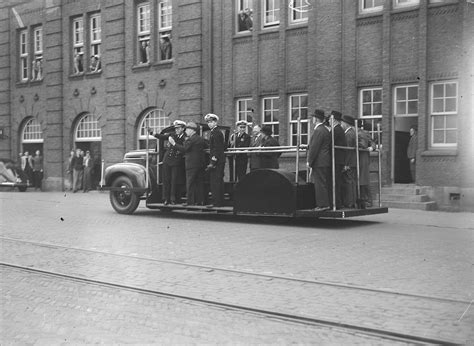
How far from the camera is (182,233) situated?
11.3 meters

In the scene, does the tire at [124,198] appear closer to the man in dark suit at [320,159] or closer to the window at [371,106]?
the man in dark suit at [320,159]

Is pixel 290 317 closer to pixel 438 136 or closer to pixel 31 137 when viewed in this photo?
pixel 438 136

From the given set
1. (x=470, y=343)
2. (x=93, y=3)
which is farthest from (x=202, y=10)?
(x=470, y=343)

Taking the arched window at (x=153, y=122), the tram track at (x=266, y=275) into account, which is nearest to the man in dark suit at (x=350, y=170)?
the tram track at (x=266, y=275)

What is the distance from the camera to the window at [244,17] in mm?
20837

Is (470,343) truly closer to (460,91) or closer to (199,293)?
(199,293)

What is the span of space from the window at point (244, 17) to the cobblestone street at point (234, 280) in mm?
10207

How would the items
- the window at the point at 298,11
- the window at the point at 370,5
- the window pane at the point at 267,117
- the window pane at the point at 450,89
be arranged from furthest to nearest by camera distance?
the window pane at the point at 267,117, the window at the point at 298,11, the window at the point at 370,5, the window pane at the point at 450,89

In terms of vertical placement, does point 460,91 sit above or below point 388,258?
above

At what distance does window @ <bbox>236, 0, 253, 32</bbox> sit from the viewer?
20837 mm

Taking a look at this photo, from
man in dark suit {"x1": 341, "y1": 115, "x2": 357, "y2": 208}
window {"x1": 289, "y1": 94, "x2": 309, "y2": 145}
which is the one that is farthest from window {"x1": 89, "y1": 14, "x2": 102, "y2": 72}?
man in dark suit {"x1": 341, "y1": 115, "x2": 357, "y2": 208}

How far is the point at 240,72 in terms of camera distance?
2162 centimetres

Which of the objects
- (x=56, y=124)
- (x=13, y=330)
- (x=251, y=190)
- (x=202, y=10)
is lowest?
(x=13, y=330)

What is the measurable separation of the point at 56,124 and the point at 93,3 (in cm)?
577
